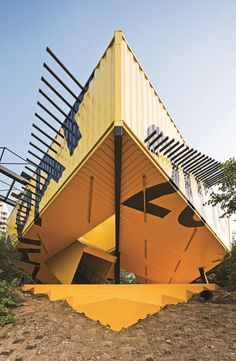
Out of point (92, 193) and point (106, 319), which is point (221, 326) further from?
point (92, 193)

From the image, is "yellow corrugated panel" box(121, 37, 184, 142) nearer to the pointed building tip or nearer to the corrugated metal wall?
the corrugated metal wall

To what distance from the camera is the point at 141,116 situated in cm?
1091

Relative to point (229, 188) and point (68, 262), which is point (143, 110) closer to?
point (229, 188)

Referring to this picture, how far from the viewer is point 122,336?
8.78 meters

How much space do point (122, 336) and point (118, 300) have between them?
4.98 ft

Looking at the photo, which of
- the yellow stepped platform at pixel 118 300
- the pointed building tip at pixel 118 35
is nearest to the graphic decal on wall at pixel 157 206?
the yellow stepped platform at pixel 118 300

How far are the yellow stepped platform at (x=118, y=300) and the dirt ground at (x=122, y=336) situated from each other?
13.6 inches

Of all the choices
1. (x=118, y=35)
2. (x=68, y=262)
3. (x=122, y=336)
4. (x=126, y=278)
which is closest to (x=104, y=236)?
(x=68, y=262)

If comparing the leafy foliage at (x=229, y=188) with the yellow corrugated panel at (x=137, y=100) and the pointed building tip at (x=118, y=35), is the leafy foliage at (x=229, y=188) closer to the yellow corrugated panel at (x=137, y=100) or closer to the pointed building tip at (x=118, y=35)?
the yellow corrugated panel at (x=137, y=100)

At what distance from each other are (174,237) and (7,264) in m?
8.71

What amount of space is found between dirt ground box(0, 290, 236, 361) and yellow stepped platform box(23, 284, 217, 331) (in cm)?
35

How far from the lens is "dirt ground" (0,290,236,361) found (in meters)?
7.14

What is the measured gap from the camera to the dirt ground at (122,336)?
7.14m

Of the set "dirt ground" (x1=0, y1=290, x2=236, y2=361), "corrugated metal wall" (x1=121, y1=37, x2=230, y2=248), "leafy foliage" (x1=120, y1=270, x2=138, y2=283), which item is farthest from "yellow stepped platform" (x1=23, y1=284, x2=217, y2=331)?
"leafy foliage" (x1=120, y1=270, x2=138, y2=283)
